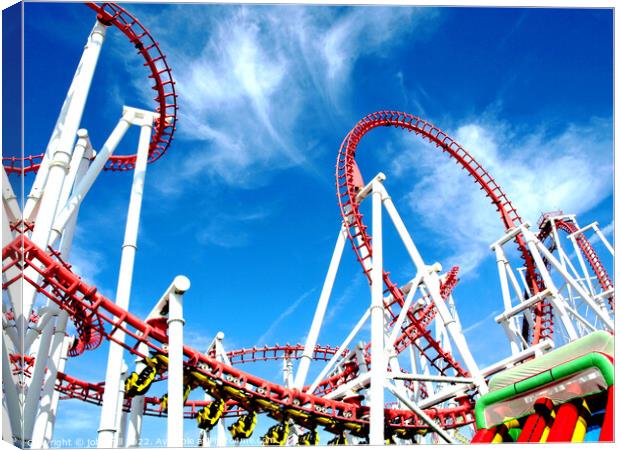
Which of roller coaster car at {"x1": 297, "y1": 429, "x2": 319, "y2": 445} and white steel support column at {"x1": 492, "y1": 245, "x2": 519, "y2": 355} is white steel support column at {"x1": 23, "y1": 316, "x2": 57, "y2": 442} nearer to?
roller coaster car at {"x1": 297, "y1": 429, "x2": 319, "y2": 445}

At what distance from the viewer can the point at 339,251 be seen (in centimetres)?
1053

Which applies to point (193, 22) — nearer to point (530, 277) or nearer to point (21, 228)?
point (21, 228)

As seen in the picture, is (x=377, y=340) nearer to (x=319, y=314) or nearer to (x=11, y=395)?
(x=319, y=314)

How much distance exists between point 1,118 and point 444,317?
6.66m

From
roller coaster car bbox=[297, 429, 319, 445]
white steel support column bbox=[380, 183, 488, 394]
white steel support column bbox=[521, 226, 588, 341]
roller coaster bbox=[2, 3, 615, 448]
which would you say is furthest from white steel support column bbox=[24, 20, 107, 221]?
white steel support column bbox=[521, 226, 588, 341]

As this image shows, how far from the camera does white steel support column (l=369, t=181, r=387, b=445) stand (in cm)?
750

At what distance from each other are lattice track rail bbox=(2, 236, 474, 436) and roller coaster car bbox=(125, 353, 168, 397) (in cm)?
10

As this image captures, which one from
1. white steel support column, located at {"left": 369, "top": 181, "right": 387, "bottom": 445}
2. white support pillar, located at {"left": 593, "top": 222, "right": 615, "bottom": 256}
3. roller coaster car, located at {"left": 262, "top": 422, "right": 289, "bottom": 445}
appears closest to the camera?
white steel support column, located at {"left": 369, "top": 181, "right": 387, "bottom": 445}

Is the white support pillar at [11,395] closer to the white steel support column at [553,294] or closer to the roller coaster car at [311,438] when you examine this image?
the roller coaster car at [311,438]

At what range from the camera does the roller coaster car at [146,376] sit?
7.61 metres

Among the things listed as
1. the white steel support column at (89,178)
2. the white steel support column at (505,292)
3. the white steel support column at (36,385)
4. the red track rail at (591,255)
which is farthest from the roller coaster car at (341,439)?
the red track rail at (591,255)

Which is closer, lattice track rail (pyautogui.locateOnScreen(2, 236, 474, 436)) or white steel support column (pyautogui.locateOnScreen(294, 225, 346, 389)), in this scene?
lattice track rail (pyautogui.locateOnScreen(2, 236, 474, 436))

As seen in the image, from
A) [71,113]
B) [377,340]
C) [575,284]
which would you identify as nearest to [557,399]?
[377,340]

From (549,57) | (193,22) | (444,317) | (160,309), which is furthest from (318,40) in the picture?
(444,317)
